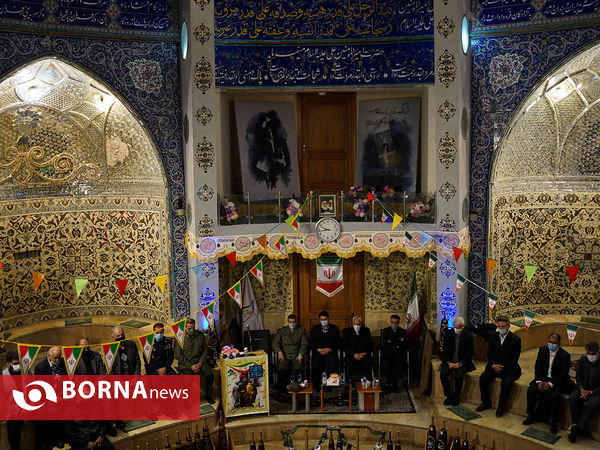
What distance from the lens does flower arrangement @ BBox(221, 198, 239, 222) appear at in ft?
37.5

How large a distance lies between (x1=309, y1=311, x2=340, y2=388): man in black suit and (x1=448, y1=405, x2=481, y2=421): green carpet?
2020 mm

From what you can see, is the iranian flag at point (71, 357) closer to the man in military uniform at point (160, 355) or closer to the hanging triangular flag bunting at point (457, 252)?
the man in military uniform at point (160, 355)

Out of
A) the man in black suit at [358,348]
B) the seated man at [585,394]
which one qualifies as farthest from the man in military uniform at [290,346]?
the seated man at [585,394]

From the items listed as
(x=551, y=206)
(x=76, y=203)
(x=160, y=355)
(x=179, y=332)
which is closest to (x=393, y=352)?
(x=179, y=332)

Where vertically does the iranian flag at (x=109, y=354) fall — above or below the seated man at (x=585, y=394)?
above

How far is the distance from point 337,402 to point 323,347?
93 cm

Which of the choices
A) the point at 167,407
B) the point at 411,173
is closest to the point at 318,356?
the point at 167,407

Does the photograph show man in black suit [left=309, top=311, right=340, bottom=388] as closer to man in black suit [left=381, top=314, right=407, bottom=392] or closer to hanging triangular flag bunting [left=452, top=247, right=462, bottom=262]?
man in black suit [left=381, top=314, right=407, bottom=392]

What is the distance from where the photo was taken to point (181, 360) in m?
10.6

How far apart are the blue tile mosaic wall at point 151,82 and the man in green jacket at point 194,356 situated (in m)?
1.49

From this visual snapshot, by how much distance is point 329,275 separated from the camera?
12055mm

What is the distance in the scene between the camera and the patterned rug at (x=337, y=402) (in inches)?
420

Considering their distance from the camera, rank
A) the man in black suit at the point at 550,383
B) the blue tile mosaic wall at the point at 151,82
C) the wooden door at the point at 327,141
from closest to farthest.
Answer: the man in black suit at the point at 550,383 < the blue tile mosaic wall at the point at 151,82 < the wooden door at the point at 327,141

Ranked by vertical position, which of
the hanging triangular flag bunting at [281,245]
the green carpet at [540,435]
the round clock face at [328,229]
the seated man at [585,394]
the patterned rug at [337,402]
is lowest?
the green carpet at [540,435]
